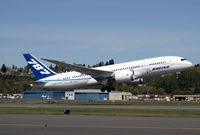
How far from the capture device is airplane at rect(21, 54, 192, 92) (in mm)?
48000

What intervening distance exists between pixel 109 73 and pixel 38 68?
45.1 ft

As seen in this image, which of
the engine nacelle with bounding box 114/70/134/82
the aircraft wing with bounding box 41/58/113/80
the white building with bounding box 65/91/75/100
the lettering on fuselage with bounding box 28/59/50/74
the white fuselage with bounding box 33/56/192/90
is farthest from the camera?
the white building with bounding box 65/91/75/100

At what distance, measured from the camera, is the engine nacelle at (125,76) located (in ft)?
160

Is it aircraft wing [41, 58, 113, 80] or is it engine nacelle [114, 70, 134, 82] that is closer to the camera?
engine nacelle [114, 70, 134, 82]

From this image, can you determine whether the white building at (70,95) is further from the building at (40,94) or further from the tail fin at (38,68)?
the tail fin at (38,68)

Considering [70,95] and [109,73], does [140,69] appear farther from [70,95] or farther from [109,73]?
[70,95]

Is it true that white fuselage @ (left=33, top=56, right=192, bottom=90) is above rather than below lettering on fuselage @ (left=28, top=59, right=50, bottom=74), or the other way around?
below

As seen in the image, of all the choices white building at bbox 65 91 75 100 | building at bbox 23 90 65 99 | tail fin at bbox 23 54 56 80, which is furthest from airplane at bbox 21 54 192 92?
building at bbox 23 90 65 99

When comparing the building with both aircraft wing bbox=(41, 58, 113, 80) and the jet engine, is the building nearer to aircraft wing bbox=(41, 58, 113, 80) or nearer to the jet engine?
aircraft wing bbox=(41, 58, 113, 80)

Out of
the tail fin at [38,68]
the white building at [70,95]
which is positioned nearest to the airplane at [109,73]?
the tail fin at [38,68]

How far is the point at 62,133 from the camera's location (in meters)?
17.9

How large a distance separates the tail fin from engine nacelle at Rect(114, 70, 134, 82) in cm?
1231

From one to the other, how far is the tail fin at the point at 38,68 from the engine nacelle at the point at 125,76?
40.4 feet

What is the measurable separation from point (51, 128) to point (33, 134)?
238 cm
